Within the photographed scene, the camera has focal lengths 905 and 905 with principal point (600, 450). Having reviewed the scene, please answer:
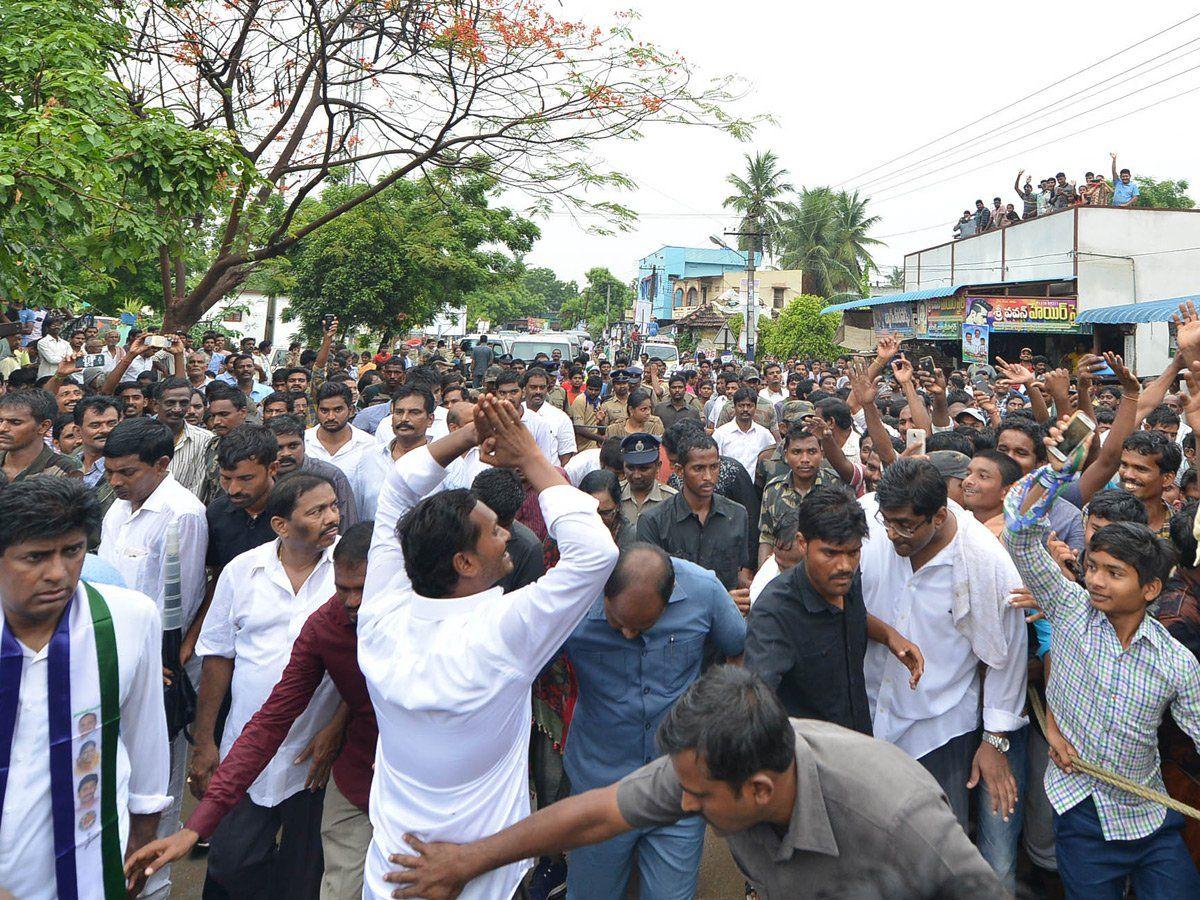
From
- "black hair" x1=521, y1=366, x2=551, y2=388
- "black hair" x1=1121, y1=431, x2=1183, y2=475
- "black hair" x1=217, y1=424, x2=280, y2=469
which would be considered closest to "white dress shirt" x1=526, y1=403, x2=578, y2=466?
"black hair" x1=521, y1=366, x2=551, y2=388

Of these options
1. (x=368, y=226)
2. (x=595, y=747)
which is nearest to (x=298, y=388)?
(x=595, y=747)

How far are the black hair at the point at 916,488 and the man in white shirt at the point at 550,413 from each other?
12.3ft

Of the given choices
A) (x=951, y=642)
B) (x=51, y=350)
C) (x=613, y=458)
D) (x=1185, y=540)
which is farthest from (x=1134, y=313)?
(x=51, y=350)

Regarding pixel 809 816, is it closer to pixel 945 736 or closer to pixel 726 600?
pixel 726 600

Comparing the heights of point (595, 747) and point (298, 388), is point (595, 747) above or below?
below

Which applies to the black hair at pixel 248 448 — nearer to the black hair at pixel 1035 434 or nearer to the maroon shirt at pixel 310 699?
the maroon shirt at pixel 310 699

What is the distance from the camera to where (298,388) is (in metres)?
8.39

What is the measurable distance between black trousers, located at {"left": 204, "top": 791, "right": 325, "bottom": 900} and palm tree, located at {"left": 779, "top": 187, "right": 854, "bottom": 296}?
146 ft

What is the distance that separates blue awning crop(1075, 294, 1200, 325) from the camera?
16.0 meters

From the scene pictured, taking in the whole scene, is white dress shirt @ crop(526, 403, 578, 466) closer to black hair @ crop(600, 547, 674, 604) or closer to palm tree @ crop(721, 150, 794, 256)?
black hair @ crop(600, 547, 674, 604)

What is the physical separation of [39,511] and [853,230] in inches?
1875

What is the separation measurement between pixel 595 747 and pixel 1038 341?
21.1 metres

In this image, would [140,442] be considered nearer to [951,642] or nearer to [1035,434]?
[951,642]

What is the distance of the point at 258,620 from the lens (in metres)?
3.30
